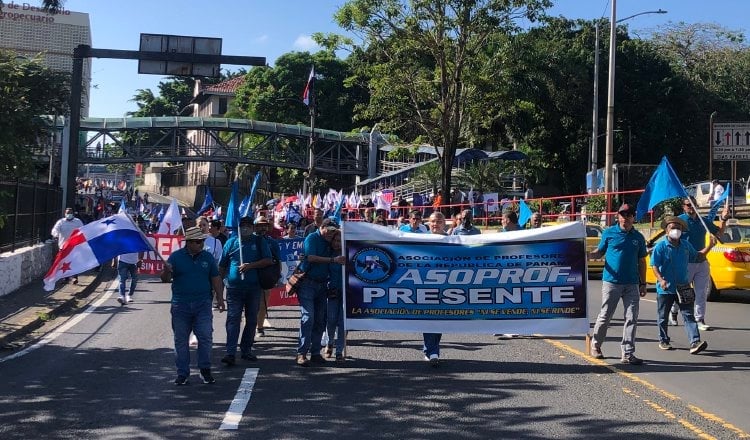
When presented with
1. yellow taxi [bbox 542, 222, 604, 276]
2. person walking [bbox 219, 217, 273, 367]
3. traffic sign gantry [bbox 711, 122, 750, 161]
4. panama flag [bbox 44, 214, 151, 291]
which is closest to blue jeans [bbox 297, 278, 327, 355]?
person walking [bbox 219, 217, 273, 367]

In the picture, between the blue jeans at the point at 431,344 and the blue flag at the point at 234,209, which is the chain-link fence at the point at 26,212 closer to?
the blue flag at the point at 234,209

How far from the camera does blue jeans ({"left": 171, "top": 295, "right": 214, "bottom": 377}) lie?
7.98 meters

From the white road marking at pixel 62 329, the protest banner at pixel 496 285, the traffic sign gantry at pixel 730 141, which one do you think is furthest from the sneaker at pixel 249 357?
the traffic sign gantry at pixel 730 141

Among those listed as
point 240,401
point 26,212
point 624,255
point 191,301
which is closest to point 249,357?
point 191,301

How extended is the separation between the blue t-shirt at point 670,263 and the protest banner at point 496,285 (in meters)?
1.26

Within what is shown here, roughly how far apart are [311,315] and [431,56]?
29.1 meters

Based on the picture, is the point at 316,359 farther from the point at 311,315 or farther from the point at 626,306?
the point at 626,306

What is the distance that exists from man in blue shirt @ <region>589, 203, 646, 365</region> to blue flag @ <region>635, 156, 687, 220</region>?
205cm

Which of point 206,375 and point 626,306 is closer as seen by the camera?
point 206,375

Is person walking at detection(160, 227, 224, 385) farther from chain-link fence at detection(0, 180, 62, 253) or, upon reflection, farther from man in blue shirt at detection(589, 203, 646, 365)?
chain-link fence at detection(0, 180, 62, 253)

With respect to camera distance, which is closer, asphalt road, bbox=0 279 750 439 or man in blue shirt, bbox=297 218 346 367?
asphalt road, bbox=0 279 750 439

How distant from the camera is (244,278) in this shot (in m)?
9.24

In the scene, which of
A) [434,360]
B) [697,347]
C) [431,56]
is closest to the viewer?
[434,360]

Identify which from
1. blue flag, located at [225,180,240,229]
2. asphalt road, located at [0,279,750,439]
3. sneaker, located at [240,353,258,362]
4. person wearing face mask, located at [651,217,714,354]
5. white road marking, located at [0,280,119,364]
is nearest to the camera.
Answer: asphalt road, located at [0,279,750,439]
